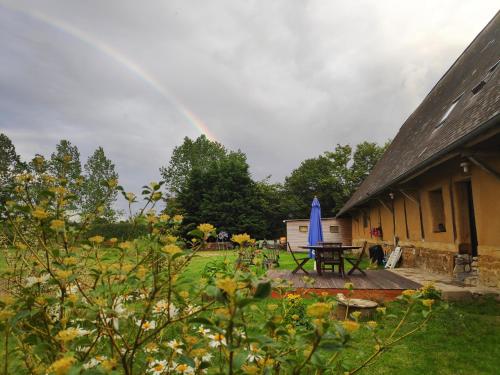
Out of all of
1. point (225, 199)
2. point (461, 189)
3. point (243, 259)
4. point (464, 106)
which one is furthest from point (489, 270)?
point (225, 199)

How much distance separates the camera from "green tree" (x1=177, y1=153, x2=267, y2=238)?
31344mm

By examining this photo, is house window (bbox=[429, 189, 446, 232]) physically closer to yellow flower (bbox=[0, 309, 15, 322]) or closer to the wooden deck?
the wooden deck

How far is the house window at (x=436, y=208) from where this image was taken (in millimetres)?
7820

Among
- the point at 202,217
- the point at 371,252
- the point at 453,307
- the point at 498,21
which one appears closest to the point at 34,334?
the point at 453,307

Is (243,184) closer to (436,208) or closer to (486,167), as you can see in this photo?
(436,208)

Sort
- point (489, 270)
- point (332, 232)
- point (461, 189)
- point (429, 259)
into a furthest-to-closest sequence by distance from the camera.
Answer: point (332, 232), point (429, 259), point (461, 189), point (489, 270)

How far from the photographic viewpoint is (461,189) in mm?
6699

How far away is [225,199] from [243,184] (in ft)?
Result: 9.14

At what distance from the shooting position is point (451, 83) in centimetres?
1120

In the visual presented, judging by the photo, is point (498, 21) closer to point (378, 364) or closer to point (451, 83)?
point (451, 83)

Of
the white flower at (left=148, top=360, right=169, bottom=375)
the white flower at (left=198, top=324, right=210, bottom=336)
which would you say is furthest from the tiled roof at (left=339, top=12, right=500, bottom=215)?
the white flower at (left=148, top=360, right=169, bottom=375)

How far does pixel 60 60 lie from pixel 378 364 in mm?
10484

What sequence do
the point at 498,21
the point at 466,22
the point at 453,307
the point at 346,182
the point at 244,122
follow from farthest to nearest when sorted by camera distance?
1. the point at 346,182
2. the point at 244,122
3. the point at 466,22
4. the point at 498,21
5. the point at 453,307

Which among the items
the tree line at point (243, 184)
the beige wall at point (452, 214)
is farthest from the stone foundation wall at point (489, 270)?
the tree line at point (243, 184)
